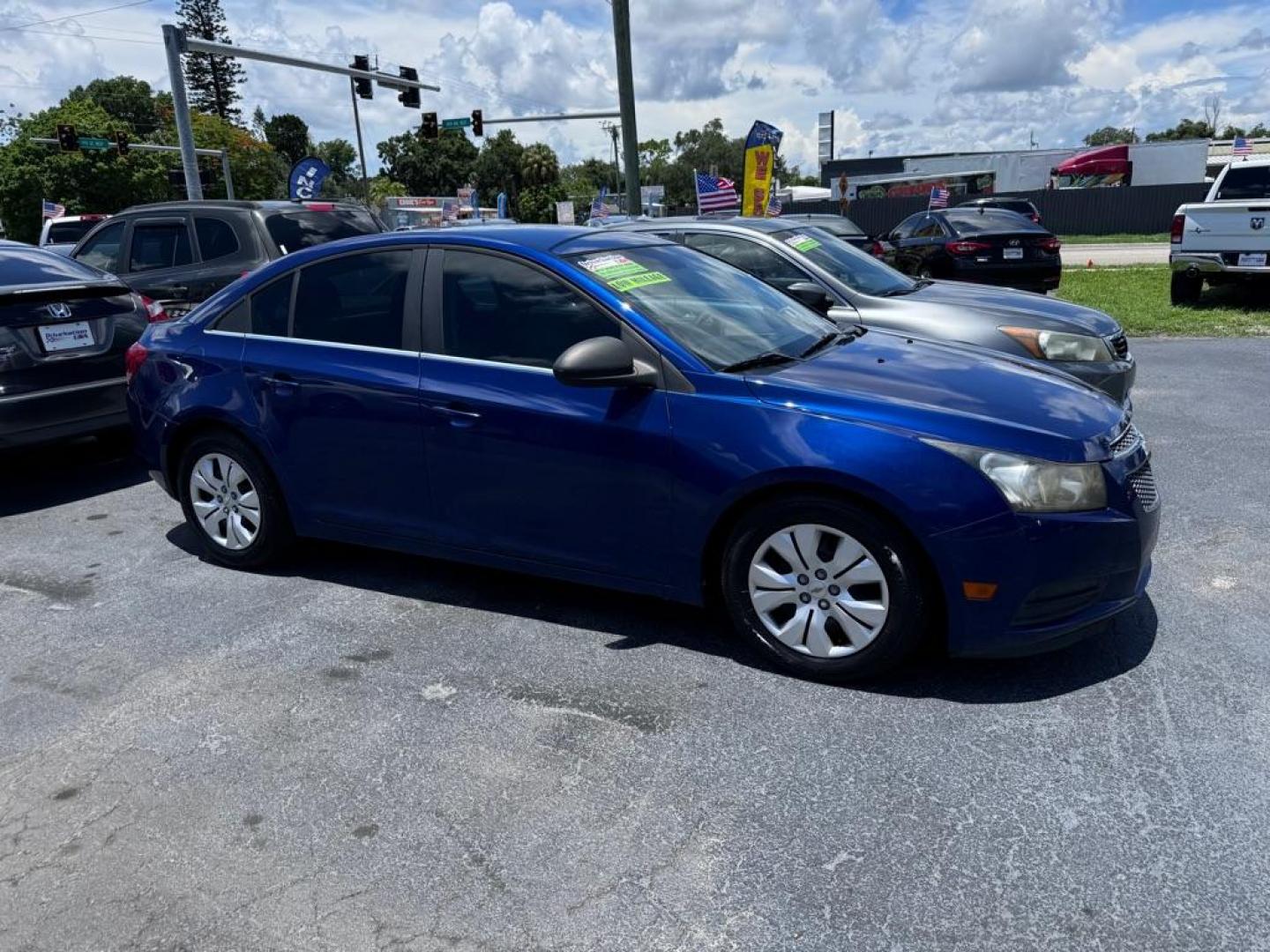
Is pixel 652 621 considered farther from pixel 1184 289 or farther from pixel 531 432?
pixel 1184 289

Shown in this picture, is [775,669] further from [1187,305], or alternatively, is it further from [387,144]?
[387,144]

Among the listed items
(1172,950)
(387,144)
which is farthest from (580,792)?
(387,144)

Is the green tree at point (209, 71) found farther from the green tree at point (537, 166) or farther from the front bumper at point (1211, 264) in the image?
the front bumper at point (1211, 264)

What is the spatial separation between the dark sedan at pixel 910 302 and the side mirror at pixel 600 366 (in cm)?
260

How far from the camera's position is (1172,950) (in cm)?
220

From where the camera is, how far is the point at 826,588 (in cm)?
338

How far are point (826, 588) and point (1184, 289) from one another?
1236cm

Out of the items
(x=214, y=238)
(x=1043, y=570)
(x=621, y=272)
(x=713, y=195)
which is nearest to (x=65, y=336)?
(x=214, y=238)

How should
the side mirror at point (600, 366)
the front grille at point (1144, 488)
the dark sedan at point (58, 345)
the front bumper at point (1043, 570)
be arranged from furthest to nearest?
the dark sedan at point (58, 345)
the side mirror at point (600, 366)
the front grille at point (1144, 488)
the front bumper at point (1043, 570)

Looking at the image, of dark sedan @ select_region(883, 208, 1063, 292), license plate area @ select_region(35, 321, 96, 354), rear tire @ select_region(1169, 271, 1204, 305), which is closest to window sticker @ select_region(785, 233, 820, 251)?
license plate area @ select_region(35, 321, 96, 354)

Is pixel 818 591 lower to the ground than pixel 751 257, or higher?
lower

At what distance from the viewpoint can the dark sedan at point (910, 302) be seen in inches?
249

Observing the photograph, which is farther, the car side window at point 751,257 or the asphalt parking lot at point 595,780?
the car side window at point 751,257

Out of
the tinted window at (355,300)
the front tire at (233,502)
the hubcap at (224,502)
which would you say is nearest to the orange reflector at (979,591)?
the tinted window at (355,300)
